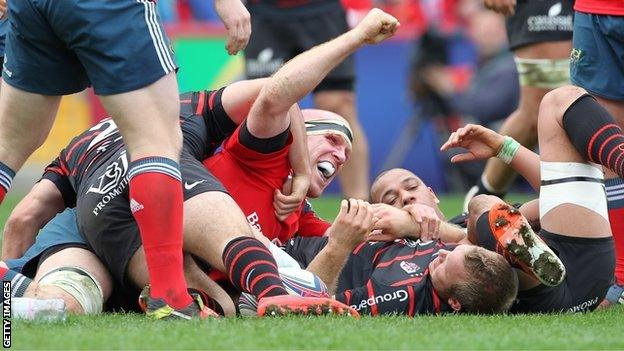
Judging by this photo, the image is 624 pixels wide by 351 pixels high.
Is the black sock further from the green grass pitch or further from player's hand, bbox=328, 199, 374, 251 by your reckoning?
player's hand, bbox=328, 199, 374, 251

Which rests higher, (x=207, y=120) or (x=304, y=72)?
(x=304, y=72)

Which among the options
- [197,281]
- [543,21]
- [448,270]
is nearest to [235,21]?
[197,281]

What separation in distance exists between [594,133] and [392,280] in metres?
1.04

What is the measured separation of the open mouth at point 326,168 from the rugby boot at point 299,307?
1.57m

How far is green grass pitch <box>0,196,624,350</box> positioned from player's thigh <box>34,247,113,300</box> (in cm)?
36

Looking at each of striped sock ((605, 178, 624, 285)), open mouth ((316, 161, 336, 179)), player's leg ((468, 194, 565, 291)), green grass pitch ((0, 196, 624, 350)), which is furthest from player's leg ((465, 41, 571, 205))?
green grass pitch ((0, 196, 624, 350))

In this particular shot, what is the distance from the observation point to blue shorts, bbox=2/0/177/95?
4730 mm

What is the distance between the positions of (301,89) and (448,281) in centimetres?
104

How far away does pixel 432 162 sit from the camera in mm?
14102

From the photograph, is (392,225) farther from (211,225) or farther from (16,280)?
(16,280)

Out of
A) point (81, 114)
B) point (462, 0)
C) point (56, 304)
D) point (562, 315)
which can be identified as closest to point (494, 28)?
point (462, 0)

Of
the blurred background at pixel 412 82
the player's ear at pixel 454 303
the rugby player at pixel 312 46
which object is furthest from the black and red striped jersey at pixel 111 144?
the blurred background at pixel 412 82

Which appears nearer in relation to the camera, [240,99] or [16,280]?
[16,280]

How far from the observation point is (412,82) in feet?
46.1
